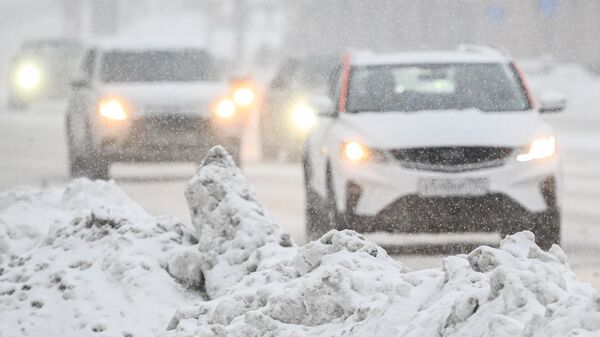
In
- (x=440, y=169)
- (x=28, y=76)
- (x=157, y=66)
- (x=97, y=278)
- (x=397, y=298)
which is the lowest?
(x=28, y=76)

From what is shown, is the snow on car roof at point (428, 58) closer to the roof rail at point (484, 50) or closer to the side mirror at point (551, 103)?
the roof rail at point (484, 50)

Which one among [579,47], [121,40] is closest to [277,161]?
[121,40]

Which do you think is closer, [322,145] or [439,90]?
[322,145]

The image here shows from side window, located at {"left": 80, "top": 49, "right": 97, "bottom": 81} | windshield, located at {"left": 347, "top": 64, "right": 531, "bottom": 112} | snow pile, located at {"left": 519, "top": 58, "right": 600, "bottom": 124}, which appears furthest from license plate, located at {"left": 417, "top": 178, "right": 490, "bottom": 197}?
snow pile, located at {"left": 519, "top": 58, "right": 600, "bottom": 124}

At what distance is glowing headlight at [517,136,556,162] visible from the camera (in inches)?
461

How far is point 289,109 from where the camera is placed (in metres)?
21.5

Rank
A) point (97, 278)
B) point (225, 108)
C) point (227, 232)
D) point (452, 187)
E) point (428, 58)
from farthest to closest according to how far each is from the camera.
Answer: point (225, 108), point (428, 58), point (452, 187), point (227, 232), point (97, 278)

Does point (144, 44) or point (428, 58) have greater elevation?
point (428, 58)

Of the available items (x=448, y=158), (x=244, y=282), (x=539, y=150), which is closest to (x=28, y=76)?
(x=539, y=150)

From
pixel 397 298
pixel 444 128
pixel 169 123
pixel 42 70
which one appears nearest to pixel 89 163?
pixel 169 123

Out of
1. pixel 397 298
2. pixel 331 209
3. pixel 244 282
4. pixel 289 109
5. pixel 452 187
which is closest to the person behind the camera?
pixel 397 298

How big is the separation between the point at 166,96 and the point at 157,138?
480 millimetres

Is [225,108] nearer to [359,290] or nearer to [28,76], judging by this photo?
[359,290]

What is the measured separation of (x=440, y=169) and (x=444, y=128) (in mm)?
376
